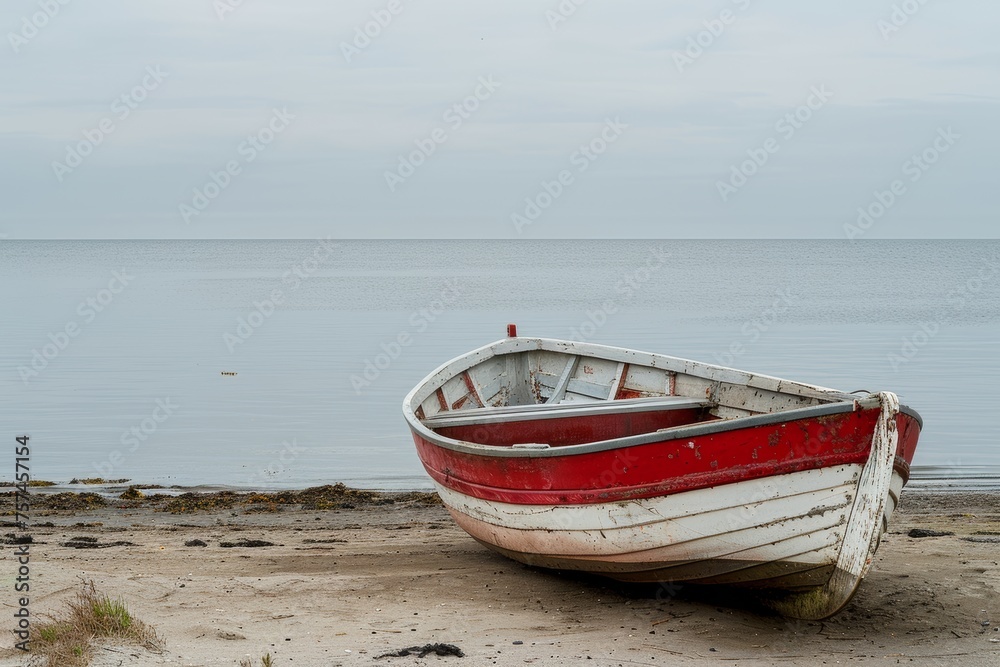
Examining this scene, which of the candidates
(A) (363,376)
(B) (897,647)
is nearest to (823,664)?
(B) (897,647)

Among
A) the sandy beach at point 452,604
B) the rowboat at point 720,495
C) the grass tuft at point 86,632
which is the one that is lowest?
the sandy beach at point 452,604

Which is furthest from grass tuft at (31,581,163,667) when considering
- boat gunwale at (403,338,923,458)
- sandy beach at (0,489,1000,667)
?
boat gunwale at (403,338,923,458)

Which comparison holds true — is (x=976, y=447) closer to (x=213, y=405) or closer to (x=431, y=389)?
(x=431, y=389)

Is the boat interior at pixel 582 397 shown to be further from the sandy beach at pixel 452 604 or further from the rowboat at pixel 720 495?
the sandy beach at pixel 452 604

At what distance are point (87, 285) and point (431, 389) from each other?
5650cm

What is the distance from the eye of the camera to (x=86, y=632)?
19.3 ft

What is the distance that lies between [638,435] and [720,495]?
2.39 feet

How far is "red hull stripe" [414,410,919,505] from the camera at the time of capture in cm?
595

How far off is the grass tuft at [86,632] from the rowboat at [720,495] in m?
2.64

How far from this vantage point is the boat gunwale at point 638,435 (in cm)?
602

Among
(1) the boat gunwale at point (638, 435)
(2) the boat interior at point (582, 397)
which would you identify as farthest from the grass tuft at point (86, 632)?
(2) the boat interior at point (582, 397)

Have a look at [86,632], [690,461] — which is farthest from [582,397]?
[86,632]

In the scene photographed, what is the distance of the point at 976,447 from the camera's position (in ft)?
51.6

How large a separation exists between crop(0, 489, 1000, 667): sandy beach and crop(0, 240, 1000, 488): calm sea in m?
4.52
